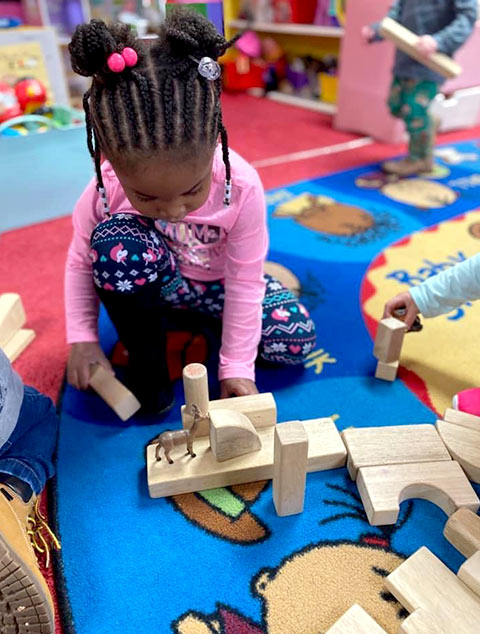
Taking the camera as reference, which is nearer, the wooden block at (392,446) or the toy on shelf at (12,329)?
the wooden block at (392,446)

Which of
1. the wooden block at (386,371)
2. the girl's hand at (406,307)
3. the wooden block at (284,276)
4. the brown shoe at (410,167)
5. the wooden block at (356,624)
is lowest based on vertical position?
the brown shoe at (410,167)

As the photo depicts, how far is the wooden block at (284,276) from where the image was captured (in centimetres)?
114

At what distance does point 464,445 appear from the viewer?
0.71 metres

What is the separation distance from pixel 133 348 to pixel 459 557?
1.69 ft

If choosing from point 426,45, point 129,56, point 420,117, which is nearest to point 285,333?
point 129,56

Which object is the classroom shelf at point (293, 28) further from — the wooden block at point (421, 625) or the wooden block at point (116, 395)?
the wooden block at point (421, 625)

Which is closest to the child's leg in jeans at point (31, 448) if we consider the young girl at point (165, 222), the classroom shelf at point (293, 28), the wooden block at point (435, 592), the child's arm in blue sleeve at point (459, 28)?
the young girl at point (165, 222)

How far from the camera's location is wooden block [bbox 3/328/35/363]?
0.94m

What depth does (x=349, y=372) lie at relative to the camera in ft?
2.95

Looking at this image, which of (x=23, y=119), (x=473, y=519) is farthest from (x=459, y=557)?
(x=23, y=119)

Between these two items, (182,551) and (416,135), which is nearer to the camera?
(182,551)

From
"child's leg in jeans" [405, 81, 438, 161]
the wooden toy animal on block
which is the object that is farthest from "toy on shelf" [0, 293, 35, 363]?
"child's leg in jeans" [405, 81, 438, 161]

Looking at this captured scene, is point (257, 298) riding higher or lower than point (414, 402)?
higher

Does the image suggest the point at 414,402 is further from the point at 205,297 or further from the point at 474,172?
the point at 474,172
